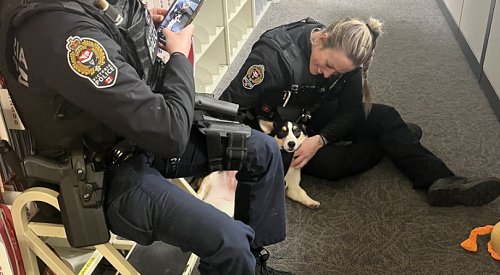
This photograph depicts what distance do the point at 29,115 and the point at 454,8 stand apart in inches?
114

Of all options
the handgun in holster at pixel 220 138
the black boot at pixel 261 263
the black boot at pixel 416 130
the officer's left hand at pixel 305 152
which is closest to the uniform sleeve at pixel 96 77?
the handgun in holster at pixel 220 138

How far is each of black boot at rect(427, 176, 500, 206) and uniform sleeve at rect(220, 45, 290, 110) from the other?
0.64 meters

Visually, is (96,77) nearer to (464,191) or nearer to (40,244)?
(40,244)

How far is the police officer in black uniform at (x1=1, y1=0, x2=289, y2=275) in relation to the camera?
1.03 m

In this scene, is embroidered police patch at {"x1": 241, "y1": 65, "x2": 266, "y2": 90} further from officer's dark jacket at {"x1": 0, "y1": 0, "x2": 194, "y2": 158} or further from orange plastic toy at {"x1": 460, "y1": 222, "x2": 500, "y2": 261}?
orange plastic toy at {"x1": 460, "y1": 222, "x2": 500, "y2": 261}

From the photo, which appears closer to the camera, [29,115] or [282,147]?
[29,115]

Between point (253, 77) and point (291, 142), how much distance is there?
26cm

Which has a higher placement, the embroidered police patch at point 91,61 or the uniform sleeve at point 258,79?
the embroidered police patch at point 91,61

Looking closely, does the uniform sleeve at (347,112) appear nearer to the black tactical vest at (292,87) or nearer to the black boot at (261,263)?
the black tactical vest at (292,87)

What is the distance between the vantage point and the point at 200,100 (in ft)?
4.66

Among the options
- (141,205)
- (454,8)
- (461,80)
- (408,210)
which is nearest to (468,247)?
(408,210)

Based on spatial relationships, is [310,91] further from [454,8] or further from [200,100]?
[454,8]

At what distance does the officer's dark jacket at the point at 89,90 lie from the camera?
3.34 ft

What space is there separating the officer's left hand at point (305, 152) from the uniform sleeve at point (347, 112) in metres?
0.06
